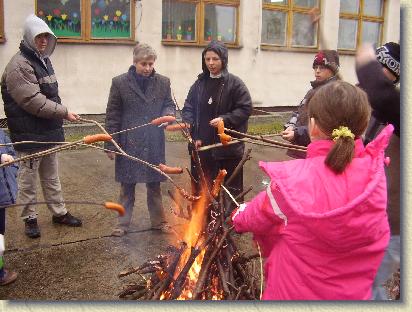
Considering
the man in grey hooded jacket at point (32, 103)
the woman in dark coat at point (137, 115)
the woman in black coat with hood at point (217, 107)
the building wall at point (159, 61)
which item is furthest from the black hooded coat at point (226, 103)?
the building wall at point (159, 61)

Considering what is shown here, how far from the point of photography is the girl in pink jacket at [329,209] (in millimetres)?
1578

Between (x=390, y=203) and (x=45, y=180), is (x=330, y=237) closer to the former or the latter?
(x=390, y=203)

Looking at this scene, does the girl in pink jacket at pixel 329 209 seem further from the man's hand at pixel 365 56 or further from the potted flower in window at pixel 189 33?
the potted flower in window at pixel 189 33

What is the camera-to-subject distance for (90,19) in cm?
532

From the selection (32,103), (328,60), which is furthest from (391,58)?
(32,103)

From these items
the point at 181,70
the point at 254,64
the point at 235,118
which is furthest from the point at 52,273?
the point at 254,64

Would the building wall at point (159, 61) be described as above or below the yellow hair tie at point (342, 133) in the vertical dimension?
above

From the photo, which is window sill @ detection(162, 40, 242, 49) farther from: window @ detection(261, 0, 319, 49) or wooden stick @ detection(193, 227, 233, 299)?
wooden stick @ detection(193, 227, 233, 299)

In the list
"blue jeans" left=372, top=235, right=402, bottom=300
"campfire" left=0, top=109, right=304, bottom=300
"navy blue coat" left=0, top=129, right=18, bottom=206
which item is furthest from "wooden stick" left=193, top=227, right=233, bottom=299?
"navy blue coat" left=0, top=129, right=18, bottom=206

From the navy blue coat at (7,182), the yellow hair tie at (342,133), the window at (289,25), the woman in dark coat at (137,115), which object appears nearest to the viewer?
the yellow hair tie at (342,133)

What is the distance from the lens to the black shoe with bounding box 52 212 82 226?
3.86 meters

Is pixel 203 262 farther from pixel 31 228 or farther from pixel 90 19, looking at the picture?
pixel 90 19

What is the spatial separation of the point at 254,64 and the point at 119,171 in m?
2.52

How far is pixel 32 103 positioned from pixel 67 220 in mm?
999
